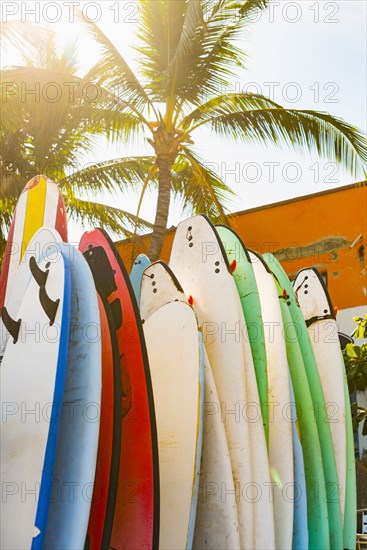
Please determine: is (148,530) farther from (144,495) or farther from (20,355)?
(20,355)

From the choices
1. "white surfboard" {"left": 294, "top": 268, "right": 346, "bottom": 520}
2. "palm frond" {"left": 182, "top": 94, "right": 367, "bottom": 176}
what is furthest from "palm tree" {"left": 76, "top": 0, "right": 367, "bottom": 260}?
"white surfboard" {"left": 294, "top": 268, "right": 346, "bottom": 520}

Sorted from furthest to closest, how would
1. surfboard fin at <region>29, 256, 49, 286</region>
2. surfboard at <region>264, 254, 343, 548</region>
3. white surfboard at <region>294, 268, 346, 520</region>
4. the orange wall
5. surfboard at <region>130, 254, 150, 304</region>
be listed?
the orange wall < surfboard at <region>130, 254, 150, 304</region> < white surfboard at <region>294, 268, 346, 520</region> < surfboard at <region>264, 254, 343, 548</region> < surfboard fin at <region>29, 256, 49, 286</region>

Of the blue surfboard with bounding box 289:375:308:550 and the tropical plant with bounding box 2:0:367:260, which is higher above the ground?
the tropical plant with bounding box 2:0:367:260

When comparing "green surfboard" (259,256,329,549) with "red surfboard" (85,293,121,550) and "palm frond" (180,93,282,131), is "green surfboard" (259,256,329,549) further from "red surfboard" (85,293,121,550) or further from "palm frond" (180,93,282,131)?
"palm frond" (180,93,282,131)

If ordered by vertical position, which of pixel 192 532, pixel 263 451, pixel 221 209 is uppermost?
pixel 221 209

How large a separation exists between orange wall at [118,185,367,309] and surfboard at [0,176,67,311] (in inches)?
368

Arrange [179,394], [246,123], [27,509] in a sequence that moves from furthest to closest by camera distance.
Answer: [246,123] < [179,394] < [27,509]

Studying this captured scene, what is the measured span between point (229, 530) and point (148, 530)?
337mm

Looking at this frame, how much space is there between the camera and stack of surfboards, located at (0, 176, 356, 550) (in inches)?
93.9

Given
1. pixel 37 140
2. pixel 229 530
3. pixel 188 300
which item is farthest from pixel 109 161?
pixel 229 530

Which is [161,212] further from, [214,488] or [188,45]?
[214,488]

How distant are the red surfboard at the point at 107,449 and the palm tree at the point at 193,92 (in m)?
7.19

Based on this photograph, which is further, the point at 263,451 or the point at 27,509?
the point at 263,451

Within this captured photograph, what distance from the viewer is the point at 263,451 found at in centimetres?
293
